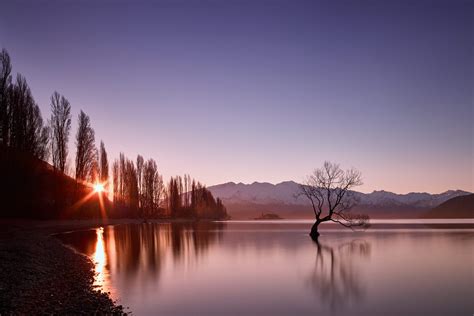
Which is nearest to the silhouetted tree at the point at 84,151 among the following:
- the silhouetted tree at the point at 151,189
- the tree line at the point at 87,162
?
the tree line at the point at 87,162

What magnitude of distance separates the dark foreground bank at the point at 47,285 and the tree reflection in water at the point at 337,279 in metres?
7.57

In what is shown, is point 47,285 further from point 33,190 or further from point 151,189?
point 151,189

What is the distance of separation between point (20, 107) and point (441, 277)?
1750 inches

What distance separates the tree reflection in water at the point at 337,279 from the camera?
13.4 metres

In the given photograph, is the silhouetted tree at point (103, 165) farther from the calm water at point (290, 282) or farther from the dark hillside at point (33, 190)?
the calm water at point (290, 282)

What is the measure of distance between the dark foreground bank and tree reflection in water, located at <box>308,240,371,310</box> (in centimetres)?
757

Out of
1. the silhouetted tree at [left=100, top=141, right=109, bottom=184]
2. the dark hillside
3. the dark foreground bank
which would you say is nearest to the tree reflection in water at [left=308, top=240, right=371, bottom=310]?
the dark foreground bank

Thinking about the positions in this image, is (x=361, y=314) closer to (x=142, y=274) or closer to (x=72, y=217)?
(x=142, y=274)

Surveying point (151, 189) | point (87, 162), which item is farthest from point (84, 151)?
point (151, 189)

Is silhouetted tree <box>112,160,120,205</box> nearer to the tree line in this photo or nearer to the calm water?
the tree line

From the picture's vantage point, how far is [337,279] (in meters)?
17.2

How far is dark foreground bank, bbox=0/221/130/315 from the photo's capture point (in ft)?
32.6

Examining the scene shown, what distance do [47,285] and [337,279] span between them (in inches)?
478

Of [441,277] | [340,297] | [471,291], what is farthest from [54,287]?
[441,277]
